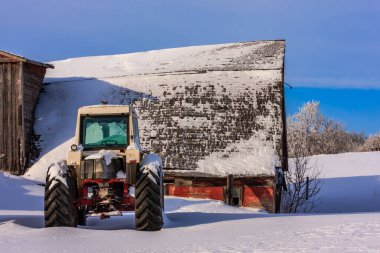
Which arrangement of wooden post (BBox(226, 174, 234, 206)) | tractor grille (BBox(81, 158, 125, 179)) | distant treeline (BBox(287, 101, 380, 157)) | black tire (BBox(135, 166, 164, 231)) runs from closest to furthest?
black tire (BBox(135, 166, 164, 231))
tractor grille (BBox(81, 158, 125, 179))
wooden post (BBox(226, 174, 234, 206))
distant treeline (BBox(287, 101, 380, 157))

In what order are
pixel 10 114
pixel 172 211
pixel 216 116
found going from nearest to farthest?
pixel 172 211
pixel 10 114
pixel 216 116

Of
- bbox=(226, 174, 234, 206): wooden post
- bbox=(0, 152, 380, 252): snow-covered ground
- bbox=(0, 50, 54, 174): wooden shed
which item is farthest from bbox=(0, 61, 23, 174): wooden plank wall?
bbox=(0, 152, 380, 252): snow-covered ground

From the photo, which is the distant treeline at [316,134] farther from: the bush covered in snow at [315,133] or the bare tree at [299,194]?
the bare tree at [299,194]

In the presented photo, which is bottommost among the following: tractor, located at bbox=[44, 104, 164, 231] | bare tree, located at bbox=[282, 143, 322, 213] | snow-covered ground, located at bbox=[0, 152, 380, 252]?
bare tree, located at bbox=[282, 143, 322, 213]

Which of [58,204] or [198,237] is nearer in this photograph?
[198,237]

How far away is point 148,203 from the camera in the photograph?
954 centimetres

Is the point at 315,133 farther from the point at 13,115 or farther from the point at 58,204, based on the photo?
the point at 58,204

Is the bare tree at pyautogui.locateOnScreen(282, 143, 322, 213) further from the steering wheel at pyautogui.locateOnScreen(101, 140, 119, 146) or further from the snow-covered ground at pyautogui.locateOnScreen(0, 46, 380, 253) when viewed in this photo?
the steering wheel at pyautogui.locateOnScreen(101, 140, 119, 146)

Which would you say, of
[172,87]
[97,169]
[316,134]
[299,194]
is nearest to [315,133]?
[316,134]

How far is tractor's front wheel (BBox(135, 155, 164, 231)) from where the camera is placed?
9523 mm

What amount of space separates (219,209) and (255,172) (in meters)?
3.93

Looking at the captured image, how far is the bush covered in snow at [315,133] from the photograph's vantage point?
64.4 meters

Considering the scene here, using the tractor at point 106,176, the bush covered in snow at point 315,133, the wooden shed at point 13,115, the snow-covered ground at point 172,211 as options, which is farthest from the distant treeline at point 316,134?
the tractor at point 106,176

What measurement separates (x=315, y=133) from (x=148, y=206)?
5851 cm
